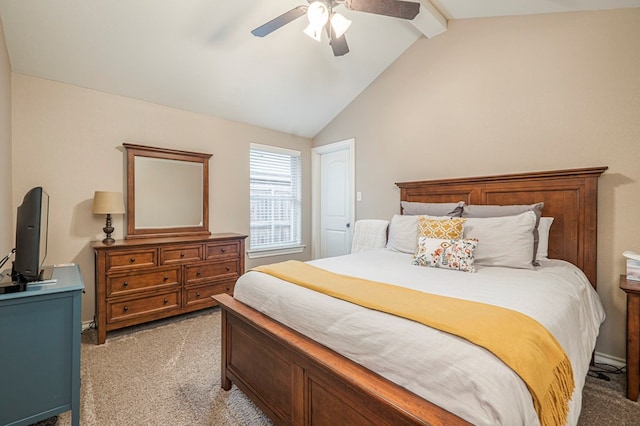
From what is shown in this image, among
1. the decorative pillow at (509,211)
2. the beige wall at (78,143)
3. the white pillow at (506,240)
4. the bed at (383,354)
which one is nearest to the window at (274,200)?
the beige wall at (78,143)

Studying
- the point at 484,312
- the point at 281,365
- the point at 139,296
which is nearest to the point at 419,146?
the point at 484,312

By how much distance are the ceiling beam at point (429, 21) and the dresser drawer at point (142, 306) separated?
3.71m

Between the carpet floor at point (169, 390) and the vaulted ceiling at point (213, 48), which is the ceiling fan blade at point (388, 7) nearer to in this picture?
the vaulted ceiling at point (213, 48)

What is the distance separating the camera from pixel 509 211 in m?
2.40

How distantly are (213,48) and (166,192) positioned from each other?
1.63m

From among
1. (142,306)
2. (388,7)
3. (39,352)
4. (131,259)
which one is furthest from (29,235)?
(388,7)

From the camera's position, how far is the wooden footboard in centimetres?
98

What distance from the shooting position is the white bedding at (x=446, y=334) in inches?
34.2

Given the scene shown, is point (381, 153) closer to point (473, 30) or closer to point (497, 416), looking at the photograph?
point (473, 30)

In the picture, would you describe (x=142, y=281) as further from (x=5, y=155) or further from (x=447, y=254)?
(x=447, y=254)

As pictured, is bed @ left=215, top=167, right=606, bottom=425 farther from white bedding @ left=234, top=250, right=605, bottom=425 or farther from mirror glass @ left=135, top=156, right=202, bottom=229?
mirror glass @ left=135, top=156, right=202, bottom=229

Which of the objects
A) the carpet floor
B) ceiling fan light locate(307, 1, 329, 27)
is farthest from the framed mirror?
ceiling fan light locate(307, 1, 329, 27)

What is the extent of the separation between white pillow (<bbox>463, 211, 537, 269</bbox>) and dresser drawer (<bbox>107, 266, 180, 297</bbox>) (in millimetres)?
2824

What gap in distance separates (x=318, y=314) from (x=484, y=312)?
71cm
